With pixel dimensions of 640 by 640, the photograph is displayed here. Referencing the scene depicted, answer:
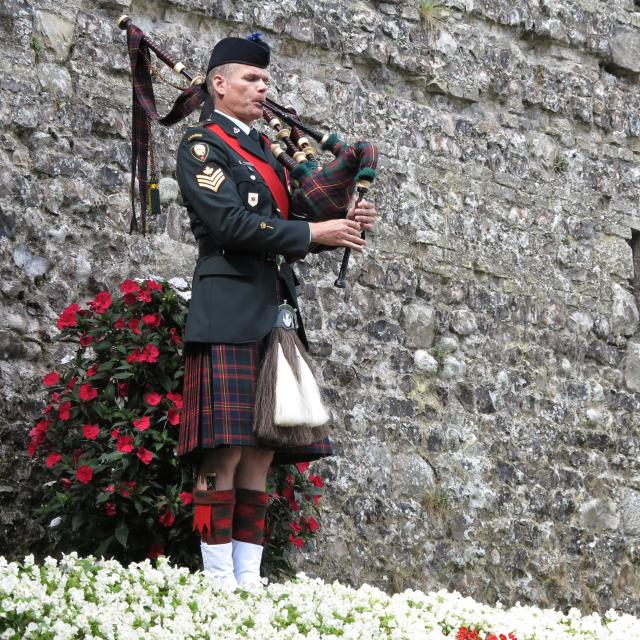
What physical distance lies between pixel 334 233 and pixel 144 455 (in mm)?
940

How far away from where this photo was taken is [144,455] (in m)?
4.09

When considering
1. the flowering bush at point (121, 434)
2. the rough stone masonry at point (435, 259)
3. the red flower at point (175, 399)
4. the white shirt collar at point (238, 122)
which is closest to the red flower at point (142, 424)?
the flowering bush at point (121, 434)

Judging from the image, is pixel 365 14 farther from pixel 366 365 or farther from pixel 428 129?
pixel 366 365

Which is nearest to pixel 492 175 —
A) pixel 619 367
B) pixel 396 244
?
pixel 396 244

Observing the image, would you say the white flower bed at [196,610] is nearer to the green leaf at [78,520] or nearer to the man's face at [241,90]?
the green leaf at [78,520]

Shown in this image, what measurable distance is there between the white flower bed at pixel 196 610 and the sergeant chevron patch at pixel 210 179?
112 cm

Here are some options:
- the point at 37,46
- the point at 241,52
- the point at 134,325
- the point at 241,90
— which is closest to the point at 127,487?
the point at 134,325

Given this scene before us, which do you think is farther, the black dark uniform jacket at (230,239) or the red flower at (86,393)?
the red flower at (86,393)

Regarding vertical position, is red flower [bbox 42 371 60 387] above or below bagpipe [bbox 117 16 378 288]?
below

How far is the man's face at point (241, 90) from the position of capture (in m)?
4.02

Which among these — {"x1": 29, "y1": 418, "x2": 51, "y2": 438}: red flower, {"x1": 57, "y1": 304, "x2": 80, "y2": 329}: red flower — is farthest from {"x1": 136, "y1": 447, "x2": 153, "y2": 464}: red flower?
{"x1": 57, "y1": 304, "x2": 80, "y2": 329}: red flower

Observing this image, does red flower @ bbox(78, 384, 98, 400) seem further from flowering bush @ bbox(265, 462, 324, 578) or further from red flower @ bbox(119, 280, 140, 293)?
flowering bush @ bbox(265, 462, 324, 578)

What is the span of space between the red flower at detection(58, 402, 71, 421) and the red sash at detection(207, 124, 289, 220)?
37.4 inches

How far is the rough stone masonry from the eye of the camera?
15.7 ft
